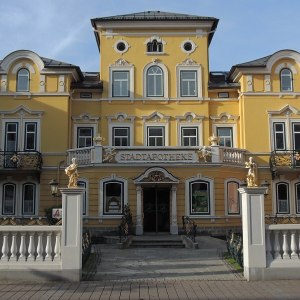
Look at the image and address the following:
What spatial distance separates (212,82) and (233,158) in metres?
5.54

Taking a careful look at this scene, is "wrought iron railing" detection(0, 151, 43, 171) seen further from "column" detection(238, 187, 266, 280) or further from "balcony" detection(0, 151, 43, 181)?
"column" detection(238, 187, 266, 280)

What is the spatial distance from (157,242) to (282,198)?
8593 mm

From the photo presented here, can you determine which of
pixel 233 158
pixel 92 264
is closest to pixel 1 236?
pixel 92 264

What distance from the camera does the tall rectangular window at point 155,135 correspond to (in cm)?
2564

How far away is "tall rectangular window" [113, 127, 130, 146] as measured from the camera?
25.6 m

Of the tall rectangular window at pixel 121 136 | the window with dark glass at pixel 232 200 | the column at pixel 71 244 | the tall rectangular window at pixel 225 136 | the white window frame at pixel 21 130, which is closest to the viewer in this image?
the column at pixel 71 244

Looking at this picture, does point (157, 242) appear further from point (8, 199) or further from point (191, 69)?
point (191, 69)

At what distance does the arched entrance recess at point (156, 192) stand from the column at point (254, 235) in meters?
11.6

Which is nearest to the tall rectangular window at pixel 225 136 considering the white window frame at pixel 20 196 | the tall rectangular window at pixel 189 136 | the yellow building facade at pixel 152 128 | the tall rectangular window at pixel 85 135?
the yellow building facade at pixel 152 128

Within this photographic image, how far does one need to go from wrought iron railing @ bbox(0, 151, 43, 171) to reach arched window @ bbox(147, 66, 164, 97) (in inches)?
297

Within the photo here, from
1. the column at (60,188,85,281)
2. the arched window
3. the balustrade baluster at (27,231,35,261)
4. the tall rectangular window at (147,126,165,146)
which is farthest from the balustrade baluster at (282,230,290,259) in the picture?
the arched window

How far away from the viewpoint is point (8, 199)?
24.3 metres

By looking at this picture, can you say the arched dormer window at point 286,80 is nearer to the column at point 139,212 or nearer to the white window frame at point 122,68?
the white window frame at point 122,68

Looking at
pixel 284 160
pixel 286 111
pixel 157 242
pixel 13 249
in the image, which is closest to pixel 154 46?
pixel 286 111
